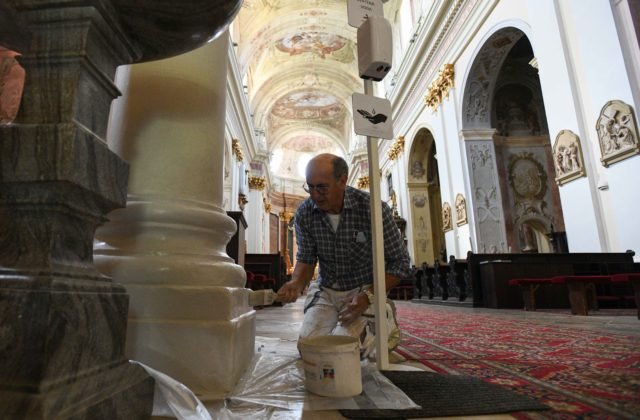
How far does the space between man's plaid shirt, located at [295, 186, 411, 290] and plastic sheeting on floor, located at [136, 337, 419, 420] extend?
0.70 metres

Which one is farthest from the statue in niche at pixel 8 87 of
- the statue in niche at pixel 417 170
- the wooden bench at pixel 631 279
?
the statue in niche at pixel 417 170

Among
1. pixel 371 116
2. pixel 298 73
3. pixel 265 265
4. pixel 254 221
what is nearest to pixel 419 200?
pixel 265 265

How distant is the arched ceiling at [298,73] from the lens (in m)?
14.0

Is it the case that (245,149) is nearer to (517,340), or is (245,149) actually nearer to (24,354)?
(517,340)

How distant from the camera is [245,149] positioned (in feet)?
49.8

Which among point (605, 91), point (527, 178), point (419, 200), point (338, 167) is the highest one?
point (419, 200)

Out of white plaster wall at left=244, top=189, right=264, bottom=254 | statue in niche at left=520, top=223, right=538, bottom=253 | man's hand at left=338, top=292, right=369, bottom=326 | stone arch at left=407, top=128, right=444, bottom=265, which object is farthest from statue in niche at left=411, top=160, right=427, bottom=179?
man's hand at left=338, top=292, right=369, bottom=326

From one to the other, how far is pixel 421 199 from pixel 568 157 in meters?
7.17

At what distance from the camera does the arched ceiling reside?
14.0m

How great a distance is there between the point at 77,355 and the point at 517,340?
8.08ft

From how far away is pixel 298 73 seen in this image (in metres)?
18.1

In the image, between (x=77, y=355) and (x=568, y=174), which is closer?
(x=77, y=355)

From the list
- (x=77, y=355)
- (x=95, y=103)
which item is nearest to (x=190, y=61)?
(x=95, y=103)

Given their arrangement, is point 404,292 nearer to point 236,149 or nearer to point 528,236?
point 528,236
